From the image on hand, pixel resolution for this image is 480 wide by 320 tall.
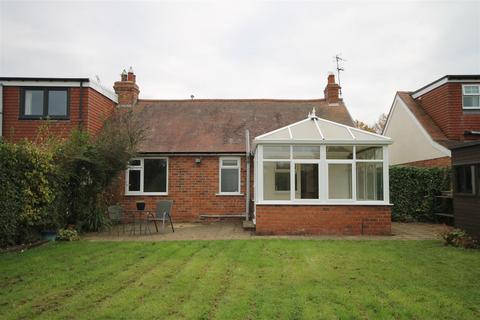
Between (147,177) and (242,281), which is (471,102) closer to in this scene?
(147,177)

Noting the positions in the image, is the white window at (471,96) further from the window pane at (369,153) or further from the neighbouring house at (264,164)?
the window pane at (369,153)

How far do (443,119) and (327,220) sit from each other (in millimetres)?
9364

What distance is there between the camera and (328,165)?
37.5 ft

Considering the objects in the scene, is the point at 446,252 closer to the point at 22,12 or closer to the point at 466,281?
the point at 466,281

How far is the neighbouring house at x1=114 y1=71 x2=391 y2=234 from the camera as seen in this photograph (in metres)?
11.2

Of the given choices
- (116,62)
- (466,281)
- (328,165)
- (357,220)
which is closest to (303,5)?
(328,165)

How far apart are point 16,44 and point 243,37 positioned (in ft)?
26.1

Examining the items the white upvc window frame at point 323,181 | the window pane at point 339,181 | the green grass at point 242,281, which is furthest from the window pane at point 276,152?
the green grass at point 242,281

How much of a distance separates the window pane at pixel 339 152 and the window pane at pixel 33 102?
461 inches

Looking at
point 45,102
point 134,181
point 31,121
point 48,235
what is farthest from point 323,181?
point 31,121

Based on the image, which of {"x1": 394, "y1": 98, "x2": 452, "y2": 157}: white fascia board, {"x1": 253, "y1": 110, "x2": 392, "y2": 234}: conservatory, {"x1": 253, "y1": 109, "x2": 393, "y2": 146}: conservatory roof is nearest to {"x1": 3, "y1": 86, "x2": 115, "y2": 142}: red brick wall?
{"x1": 253, "y1": 109, "x2": 393, "y2": 146}: conservatory roof

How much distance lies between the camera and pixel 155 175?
15.2 meters

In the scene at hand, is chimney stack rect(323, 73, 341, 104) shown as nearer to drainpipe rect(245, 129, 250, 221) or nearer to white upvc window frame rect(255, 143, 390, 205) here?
drainpipe rect(245, 129, 250, 221)

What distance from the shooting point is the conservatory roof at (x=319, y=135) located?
11.3 m
